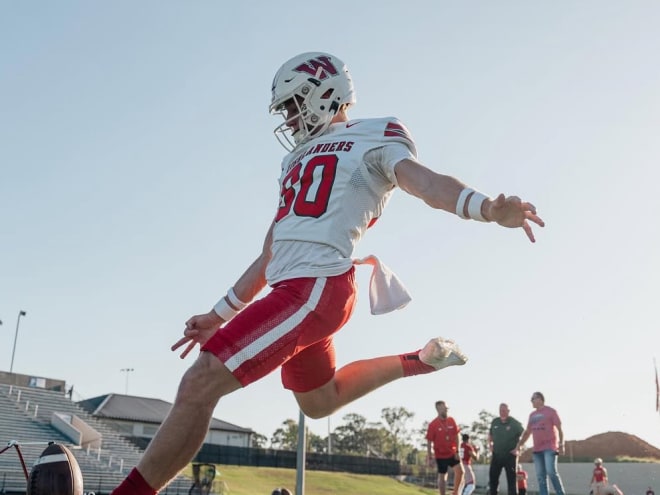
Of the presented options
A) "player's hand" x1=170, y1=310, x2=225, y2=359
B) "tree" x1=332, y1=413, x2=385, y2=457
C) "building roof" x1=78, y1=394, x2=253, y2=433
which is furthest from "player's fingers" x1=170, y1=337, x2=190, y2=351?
"tree" x1=332, y1=413, x2=385, y2=457

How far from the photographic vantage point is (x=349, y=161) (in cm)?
362

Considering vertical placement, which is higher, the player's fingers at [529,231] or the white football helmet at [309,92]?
the white football helmet at [309,92]

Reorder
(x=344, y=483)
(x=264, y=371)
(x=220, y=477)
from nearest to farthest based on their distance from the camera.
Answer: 1. (x=264, y=371)
2. (x=220, y=477)
3. (x=344, y=483)

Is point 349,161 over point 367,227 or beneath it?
over

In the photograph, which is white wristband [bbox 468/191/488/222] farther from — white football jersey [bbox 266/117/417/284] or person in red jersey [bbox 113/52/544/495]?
white football jersey [bbox 266/117/417/284]

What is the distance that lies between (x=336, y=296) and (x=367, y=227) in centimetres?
58

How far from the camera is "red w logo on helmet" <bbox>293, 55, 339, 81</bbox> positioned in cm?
383

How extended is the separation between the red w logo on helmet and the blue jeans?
9.61m

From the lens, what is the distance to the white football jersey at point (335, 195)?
3.45 meters

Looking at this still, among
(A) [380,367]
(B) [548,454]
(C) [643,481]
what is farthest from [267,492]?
(A) [380,367]

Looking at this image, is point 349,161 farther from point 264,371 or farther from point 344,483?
point 344,483

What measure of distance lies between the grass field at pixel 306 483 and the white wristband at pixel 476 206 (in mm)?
32427

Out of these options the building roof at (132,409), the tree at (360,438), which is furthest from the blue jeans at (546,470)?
the tree at (360,438)

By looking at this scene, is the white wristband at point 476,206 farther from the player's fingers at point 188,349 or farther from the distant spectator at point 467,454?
the distant spectator at point 467,454
